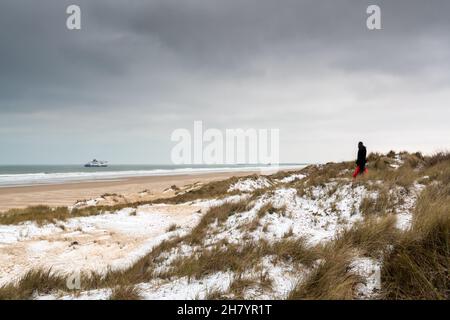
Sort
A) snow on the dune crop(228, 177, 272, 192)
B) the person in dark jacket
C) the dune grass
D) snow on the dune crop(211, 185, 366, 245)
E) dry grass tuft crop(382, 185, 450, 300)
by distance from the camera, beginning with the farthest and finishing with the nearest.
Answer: snow on the dune crop(228, 177, 272, 192), the person in dark jacket, snow on the dune crop(211, 185, 366, 245), the dune grass, dry grass tuft crop(382, 185, 450, 300)

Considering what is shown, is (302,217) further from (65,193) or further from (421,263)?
(65,193)

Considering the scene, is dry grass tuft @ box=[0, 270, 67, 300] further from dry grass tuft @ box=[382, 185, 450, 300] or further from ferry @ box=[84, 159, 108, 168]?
ferry @ box=[84, 159, 108, 168]

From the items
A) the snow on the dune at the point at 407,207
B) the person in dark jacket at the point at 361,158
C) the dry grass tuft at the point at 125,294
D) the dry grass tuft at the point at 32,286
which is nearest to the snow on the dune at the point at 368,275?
the snow on the dune at the point at 407,207

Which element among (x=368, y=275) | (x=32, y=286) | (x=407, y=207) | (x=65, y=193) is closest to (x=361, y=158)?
(x=407, y=207)

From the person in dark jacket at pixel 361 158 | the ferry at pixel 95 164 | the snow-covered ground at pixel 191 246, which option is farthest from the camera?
the ferry at pixel 95 164

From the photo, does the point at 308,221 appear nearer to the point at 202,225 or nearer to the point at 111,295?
the point at 202,225

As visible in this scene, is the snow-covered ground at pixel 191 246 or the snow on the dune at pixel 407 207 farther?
the snow on the dune at pixel 407 207

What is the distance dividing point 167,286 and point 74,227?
28.8 ft

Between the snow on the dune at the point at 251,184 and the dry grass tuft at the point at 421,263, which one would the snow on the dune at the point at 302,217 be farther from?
the snow on the dune at the point at 251,184

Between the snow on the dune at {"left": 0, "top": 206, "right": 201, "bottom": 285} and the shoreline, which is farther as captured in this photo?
the shoreline

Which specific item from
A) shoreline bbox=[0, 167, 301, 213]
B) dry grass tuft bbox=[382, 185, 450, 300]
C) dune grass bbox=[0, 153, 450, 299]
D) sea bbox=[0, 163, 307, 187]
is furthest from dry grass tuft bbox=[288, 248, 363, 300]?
sea bbox=[0, 163, 307, 187]

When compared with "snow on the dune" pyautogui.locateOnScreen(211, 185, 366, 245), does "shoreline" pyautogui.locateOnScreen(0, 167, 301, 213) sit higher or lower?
lower
